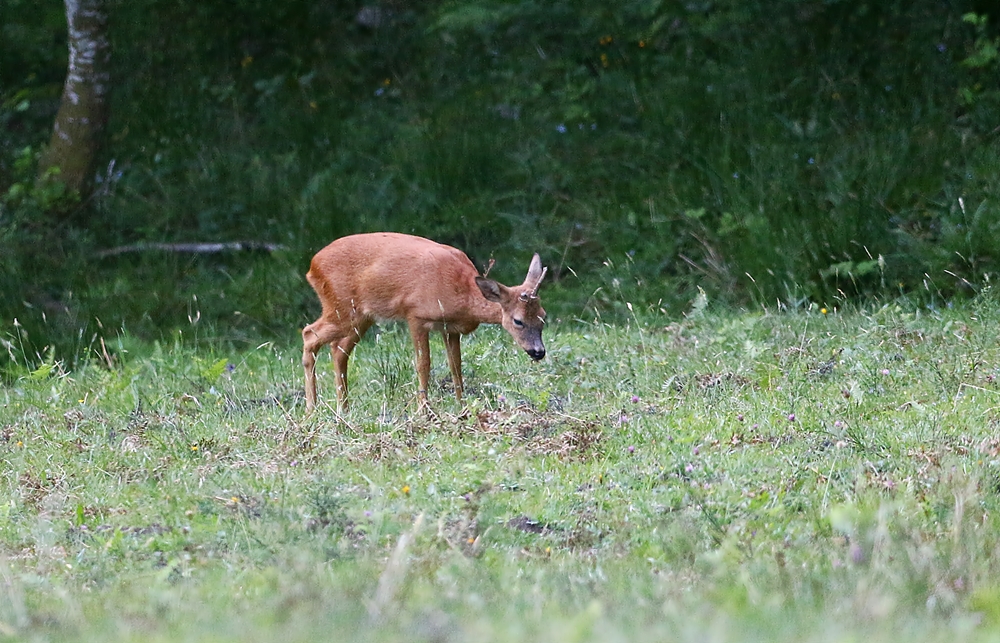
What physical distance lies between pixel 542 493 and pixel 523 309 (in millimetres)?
1936

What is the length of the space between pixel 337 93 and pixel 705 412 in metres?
8.65

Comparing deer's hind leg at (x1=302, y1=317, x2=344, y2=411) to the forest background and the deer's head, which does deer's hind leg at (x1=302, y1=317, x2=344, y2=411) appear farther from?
the forest background

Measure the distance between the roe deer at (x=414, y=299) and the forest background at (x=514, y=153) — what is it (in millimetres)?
2584

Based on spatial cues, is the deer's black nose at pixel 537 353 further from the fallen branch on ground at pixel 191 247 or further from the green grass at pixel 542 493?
the fallen branch on ground at pixel 191 247

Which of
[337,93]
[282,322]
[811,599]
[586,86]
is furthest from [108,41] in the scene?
[811,599]

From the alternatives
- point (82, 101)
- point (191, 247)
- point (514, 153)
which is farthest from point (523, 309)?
point (82, 101)

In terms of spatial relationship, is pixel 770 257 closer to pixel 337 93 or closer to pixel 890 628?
pixel 337 93

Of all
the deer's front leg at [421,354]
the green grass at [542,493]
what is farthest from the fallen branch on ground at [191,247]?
the deer's front leg at [421,354]

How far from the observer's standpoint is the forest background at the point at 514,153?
10.2m

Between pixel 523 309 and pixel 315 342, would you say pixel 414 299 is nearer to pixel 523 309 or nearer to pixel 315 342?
pixel 523 309

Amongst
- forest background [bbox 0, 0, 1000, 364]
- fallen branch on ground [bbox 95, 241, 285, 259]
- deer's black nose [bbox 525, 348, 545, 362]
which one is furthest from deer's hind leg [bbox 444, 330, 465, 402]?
fallen branch on ground [bbox 95, 241, 285, 259]

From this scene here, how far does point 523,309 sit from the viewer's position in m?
6.95

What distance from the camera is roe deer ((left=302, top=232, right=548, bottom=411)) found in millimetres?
7008

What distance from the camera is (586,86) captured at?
13.0m
